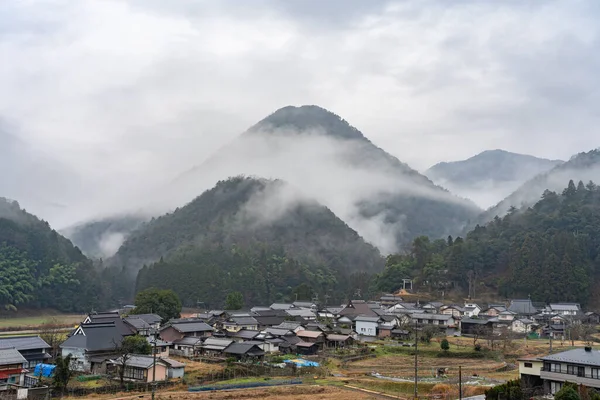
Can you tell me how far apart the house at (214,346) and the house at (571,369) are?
2303 centimetres

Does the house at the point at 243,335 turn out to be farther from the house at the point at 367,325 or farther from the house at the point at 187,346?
the house at the point at 367,325

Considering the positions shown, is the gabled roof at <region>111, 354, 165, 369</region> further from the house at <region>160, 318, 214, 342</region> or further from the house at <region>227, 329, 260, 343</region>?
the house at <region>227, 329, 260, 343</region>

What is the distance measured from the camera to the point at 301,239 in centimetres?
12088

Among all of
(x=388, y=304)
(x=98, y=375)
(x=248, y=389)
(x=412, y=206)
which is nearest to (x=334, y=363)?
(x=248, y=389)

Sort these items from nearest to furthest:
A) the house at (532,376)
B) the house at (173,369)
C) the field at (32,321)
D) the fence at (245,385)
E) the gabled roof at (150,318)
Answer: the house at (532,376)
the fence at (245,385)
the house at (173,369)
the gabled roof at (150,318)
the field at (32,321)

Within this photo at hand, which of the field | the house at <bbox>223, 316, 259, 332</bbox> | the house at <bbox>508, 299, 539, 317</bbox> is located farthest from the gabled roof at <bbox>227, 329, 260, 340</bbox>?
the house at <bbox>508, 299, 539, 317</bbox>

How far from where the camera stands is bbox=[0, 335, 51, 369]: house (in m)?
33.1

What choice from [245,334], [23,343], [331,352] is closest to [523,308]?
[331,352]

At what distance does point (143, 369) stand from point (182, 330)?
15.0 meters

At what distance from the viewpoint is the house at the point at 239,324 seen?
181 ft

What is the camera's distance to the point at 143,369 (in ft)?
104

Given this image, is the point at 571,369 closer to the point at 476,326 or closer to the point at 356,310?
the point at 476,326

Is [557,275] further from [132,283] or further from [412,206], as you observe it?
[412,206]

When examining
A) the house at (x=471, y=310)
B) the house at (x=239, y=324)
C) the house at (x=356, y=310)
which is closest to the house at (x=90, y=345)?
the house at (x=239, y=324)
